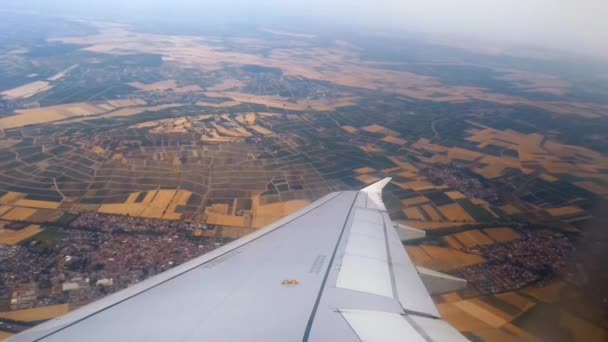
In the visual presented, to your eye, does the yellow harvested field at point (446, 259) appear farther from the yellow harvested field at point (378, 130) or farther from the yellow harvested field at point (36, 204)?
the yellow harvested field at point (378, 130)

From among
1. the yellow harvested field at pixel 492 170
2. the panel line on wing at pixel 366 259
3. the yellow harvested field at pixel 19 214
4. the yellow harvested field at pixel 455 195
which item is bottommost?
the yellow harvested field at pixel 19 214

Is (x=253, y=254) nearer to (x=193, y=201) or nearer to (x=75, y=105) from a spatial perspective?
(x=193, y=201)

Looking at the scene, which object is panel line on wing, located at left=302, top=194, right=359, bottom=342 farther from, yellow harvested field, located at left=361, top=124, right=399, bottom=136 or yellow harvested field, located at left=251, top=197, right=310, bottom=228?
yellow harvested field, located at left=361, top=124, right=399, bottom=136

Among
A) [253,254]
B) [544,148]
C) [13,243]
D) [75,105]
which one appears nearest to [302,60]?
[75,105]

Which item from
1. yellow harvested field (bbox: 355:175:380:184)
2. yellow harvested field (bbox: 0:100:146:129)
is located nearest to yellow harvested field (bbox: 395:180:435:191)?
yellow harvested field (bbox: 355:175:380:184)

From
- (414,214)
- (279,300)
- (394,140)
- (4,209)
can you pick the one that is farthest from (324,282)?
(394,140)

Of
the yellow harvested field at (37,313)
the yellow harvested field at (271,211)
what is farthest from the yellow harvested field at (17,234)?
the yellow harvested field at (271,211)
